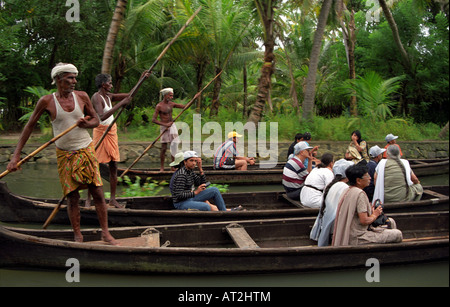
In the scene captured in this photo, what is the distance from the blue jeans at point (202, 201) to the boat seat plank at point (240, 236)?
728 mm

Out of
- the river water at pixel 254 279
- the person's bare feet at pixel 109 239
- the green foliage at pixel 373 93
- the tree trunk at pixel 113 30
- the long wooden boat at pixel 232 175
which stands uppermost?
the tree trunk at pixel 113 30

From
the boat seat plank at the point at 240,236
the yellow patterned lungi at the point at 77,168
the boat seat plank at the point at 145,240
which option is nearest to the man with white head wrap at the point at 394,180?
the boat seat plank at the point at 240,236

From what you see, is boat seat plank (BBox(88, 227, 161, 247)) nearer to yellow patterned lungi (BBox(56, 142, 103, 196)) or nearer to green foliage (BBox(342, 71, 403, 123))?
yellow patterned lungi (BBox(56, 142, 103, 196))

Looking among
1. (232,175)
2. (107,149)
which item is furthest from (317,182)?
(232,175)

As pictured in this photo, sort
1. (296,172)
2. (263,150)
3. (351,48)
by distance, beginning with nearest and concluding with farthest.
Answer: (296,172) < (263,150) < (351,48)

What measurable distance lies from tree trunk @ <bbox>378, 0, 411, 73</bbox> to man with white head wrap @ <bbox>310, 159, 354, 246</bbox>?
10.2 meters

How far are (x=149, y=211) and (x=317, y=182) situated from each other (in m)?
2.12

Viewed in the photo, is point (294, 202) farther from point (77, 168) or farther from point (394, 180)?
point (77, 168)

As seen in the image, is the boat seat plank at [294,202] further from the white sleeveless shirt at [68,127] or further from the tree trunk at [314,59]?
the tree trunk at [314,59]

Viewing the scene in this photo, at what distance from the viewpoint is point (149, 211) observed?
5383 millimetres

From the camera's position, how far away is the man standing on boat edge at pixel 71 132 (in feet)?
13.0

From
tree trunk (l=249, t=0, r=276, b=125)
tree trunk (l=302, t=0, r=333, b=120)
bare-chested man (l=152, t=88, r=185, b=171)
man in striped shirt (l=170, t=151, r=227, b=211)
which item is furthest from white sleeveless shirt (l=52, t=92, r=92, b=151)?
tree trunk (l=302, t=0, r=333, b=120)

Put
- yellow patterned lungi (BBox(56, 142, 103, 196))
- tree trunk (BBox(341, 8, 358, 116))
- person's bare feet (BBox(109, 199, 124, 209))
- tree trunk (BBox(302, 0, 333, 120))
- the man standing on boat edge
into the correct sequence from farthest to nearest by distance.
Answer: tree trunk (BBox(341, 8, 358, 116)), tree trunk (BBox(302, 0, 333, 120)), person's bare feet (BBox(109, 199, 124, 209)), yellow patterned lungi (BBox(56, 142, 103, 196)), the man standing on boat edge

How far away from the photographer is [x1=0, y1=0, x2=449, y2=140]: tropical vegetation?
1288 cm
